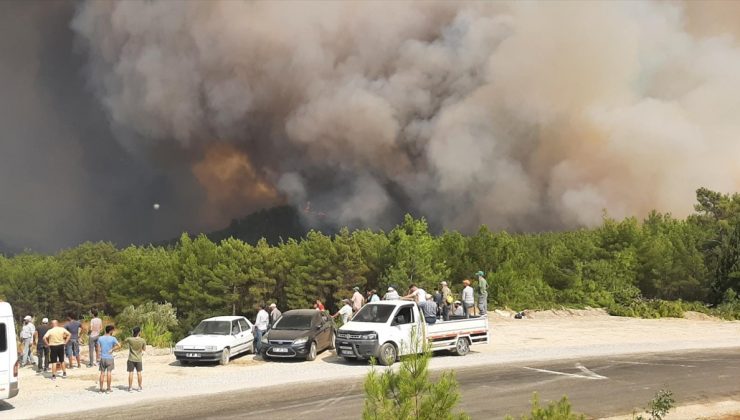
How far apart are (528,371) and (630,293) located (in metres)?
26.1

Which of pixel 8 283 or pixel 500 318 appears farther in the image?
pixel 8 283

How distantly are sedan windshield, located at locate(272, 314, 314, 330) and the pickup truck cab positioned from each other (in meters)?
1.41

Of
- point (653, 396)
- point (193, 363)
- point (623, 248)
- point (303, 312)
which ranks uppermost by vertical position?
point (623, 248)

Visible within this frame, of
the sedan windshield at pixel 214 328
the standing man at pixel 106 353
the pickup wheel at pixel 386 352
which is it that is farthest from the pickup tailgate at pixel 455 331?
the standing man at pixel 106 353

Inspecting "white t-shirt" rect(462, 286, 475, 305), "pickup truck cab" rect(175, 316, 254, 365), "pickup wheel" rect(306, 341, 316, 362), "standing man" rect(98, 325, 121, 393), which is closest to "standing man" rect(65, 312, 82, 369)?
"pickup truck cab" rect(175, 316, 254, 365)

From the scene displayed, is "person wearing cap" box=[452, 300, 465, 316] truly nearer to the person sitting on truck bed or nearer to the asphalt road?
the person sitting on truck bed

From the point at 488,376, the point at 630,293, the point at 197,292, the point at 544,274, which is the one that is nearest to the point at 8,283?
the point at 197,292

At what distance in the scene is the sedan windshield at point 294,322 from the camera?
2057 centimetres

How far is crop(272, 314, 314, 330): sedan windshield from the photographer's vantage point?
20570 mm

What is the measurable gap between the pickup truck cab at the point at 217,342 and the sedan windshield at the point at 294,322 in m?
1.41

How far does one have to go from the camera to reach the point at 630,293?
134 feet

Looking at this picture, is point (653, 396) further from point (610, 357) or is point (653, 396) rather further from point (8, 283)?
point (8, 283)

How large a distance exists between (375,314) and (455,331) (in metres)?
3.08

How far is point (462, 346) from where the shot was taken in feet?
68.0
